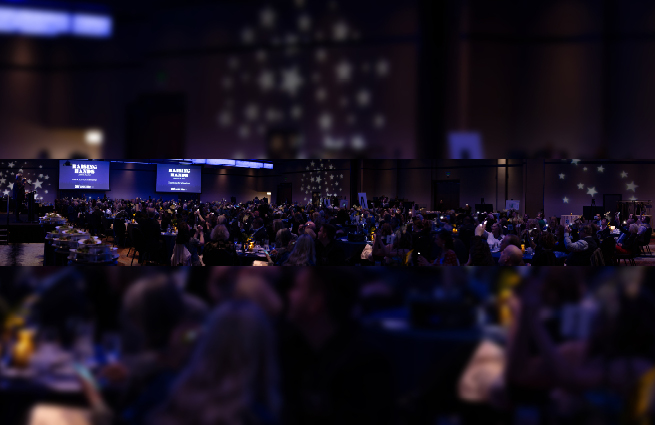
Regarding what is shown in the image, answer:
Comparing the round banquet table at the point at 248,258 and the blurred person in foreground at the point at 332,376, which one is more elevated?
the round banquet table at the point at 248,258

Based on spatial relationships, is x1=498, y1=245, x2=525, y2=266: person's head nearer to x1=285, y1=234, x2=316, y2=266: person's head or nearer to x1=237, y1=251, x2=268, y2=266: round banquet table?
x1=285, y1=234, x2=316, y2=266: person's head

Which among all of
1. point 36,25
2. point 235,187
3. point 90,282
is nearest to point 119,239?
point 90,282

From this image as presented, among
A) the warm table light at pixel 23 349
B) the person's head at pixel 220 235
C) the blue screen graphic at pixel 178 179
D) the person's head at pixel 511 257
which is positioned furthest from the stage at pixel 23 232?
the blue screen graphic at pixel 178 179

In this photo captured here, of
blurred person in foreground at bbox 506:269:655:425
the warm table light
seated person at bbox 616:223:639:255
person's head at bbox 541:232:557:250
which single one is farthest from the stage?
seated person at bbox 616:223:639:255

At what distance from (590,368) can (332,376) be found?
4.66ft

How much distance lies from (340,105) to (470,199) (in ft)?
55.9

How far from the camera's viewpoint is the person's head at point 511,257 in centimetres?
501

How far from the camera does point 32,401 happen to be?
2.17 meters

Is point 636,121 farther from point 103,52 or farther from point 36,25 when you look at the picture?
point 36,25

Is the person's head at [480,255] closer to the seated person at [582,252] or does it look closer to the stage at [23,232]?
the seated person at [582,252]

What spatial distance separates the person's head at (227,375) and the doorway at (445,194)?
54.4 feet

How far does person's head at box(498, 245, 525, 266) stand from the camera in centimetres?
501

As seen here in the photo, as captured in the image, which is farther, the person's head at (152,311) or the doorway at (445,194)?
the doorway at (445,194)

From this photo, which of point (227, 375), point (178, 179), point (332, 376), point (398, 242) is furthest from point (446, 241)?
point (178, 179)
